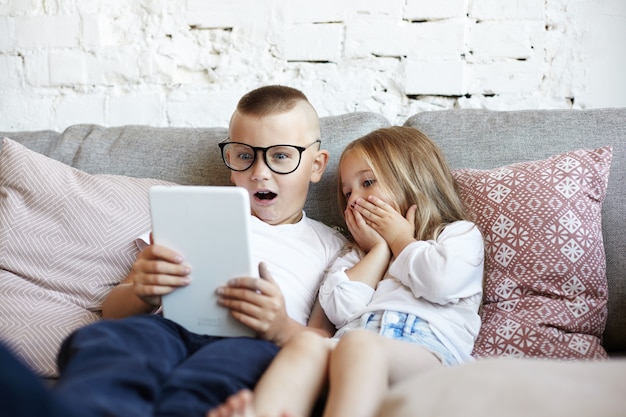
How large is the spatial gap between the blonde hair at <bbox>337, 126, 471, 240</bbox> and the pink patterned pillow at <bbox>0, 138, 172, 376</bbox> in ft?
1.89

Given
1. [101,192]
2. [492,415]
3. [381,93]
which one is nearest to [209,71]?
[381,93]

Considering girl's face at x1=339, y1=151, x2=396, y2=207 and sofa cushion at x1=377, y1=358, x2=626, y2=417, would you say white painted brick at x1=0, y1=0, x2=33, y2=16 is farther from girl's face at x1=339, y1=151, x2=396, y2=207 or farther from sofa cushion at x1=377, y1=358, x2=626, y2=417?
sofa cushion at x1=377, y1=358, x2=626, y2=417

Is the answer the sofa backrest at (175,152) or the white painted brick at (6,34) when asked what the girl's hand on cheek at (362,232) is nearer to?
the sofa backrest at (175,152)

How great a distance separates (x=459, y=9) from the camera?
1954mm

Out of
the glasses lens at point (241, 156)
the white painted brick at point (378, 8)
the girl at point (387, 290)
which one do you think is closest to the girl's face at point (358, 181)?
the girl at point (387, 290)

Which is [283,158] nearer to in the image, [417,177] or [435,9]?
[417,177]

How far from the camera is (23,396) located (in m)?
0.64

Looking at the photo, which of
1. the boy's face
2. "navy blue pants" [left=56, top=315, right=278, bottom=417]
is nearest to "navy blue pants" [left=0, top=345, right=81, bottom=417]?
"navy blue pants" [left=56, top=315, right=278, bottom=417]

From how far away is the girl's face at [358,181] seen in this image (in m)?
1.49

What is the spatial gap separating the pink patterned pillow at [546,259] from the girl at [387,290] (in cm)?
5

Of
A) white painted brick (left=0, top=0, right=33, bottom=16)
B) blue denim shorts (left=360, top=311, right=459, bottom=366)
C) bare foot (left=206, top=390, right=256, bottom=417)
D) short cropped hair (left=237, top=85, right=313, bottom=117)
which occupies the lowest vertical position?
blue denim shorts (left=360, top=311, right=459, bottom=366)

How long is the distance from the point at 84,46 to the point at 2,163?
0.72 metres

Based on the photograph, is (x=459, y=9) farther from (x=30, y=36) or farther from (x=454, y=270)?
(x=30, y=36)

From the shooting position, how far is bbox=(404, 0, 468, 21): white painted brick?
77.0 inches
